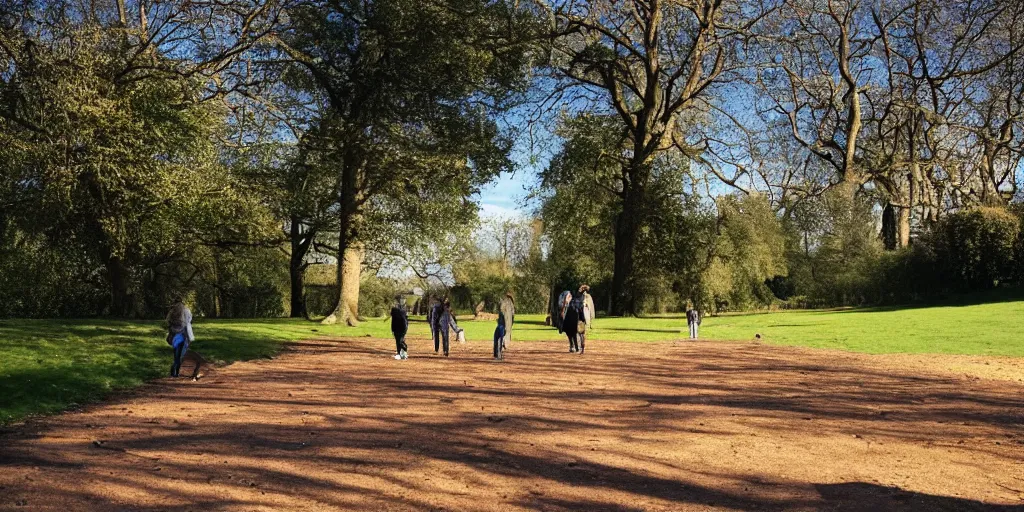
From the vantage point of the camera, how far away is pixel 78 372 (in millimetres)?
15000

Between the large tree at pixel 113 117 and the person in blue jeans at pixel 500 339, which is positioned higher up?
the large tree at pixel 113 117

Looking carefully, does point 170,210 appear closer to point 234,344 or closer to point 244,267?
point 234,344

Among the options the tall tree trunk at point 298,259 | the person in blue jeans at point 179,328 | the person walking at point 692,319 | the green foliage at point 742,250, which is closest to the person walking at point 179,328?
the person in blue jeans at point 179,328

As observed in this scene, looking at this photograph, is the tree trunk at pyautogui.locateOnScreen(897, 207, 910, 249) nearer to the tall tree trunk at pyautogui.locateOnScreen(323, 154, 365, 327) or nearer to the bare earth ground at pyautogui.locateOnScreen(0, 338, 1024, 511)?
the tall tree trunk at pyautogui.locateOnScreen(323, 154, 365, 327)

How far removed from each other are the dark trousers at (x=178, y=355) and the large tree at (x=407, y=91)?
1389 centimetres

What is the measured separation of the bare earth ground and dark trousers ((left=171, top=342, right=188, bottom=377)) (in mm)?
901

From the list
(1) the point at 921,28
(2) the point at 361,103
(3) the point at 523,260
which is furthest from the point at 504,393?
(3) the point at 523,260

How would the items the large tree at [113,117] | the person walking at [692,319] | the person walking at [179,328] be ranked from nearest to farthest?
1. the person walking at [179,328]
2. the large tree at [113,117]
3. the person walking at [692,319]

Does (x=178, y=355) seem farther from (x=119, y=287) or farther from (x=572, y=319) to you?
(x=119, y=287)

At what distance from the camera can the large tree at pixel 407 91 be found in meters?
28.4

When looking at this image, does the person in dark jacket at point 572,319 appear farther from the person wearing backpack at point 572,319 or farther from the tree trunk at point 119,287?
the tree trunk at point 119,287

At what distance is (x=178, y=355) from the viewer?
15781mm

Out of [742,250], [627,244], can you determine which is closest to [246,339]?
[627,244]

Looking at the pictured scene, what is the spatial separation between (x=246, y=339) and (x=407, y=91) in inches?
394
